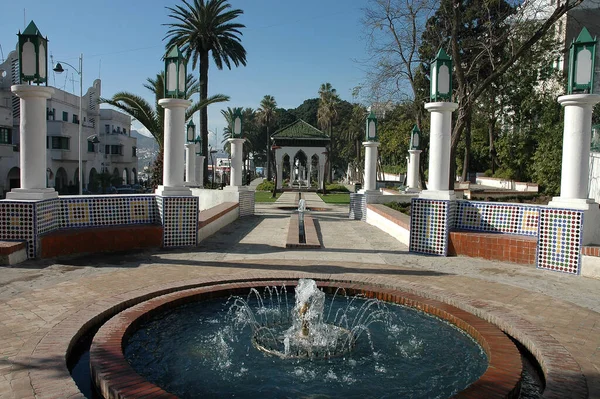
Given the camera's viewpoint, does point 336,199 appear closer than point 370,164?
No

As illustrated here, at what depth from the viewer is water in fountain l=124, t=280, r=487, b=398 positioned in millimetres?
3959

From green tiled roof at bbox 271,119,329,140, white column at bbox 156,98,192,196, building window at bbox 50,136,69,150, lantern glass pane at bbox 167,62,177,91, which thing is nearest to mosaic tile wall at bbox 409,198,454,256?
white column at bbox 156,98,192,196

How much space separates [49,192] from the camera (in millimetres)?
8516

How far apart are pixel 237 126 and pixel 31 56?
29.5 feet

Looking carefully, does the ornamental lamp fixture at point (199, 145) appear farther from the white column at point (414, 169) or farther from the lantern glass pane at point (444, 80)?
the lantern glass pane at point (444, 80)

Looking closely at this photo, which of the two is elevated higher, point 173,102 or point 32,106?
point 173,102

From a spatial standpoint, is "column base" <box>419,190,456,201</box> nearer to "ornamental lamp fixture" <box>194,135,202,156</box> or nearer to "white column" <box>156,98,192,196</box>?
"white column" <box>156,98,192,196</box>

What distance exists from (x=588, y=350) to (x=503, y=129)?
1352 inches

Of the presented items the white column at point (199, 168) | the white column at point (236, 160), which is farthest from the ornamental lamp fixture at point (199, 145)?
the white column at point (236, 160)

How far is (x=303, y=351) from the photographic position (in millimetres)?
4695

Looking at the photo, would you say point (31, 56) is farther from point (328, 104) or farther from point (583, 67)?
point (328, 104)

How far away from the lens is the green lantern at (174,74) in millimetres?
9703

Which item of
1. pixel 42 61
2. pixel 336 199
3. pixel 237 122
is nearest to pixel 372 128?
pixel 237 122

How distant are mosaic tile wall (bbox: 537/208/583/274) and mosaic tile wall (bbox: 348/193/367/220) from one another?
8.19m
